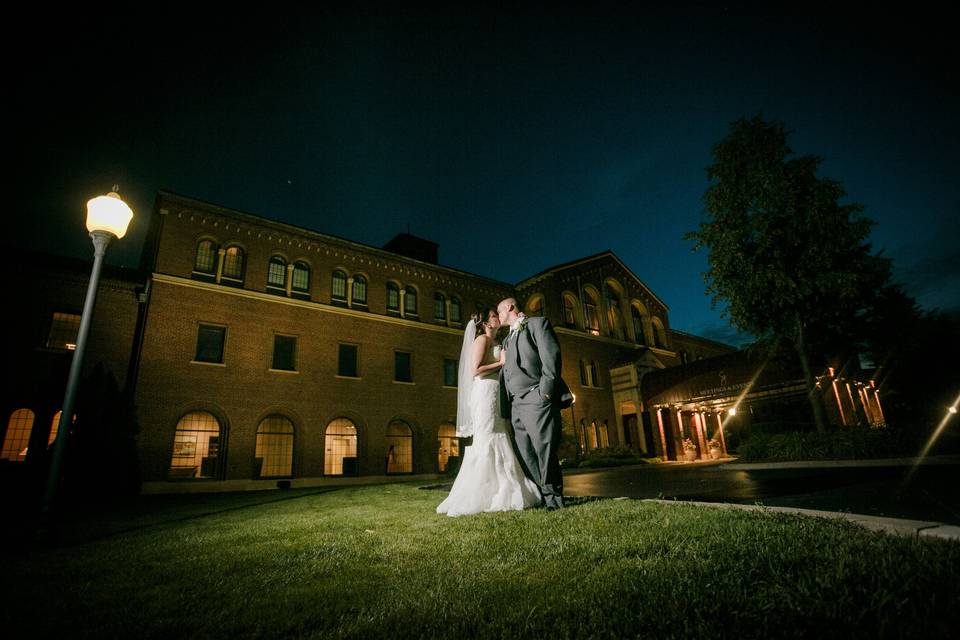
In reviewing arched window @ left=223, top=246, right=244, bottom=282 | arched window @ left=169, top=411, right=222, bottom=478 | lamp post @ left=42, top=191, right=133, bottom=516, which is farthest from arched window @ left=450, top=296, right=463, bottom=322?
lamp post @ left=42, top=191, right=133, bottom=516

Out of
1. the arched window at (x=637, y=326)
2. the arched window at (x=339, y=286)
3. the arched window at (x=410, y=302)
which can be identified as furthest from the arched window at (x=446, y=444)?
the arched window at (x=637, y=326)

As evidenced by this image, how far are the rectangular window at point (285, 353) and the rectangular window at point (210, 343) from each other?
2.01 metres

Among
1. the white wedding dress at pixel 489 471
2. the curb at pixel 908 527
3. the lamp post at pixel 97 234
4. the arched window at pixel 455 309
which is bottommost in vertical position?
the curb at pixel 908 527

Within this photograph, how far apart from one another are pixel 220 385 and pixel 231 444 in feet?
7.65

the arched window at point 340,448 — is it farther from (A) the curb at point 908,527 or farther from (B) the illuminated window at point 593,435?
(A) the curb at point 908,527

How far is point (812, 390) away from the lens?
14672mm

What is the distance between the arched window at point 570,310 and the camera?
2947cm

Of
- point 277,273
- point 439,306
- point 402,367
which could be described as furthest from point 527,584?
point 439,306

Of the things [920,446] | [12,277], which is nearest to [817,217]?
[920,446]

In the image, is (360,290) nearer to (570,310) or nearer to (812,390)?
(570,310)

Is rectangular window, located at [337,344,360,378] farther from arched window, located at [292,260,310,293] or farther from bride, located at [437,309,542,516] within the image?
bride, located at [437,309,542,516]

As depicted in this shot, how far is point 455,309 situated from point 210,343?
→ 483 inches

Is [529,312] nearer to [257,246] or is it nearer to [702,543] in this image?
[257,246]

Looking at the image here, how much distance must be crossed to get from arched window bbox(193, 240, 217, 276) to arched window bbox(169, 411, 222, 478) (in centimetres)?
595
